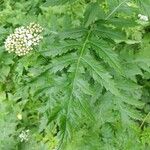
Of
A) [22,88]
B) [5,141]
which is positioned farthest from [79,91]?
[5,141]

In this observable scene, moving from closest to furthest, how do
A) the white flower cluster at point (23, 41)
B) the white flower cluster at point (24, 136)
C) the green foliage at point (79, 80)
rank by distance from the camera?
the green foliage at point (79, 80), the white flower cluster at point (23, 41), the white flower cluster at point (24, 136)

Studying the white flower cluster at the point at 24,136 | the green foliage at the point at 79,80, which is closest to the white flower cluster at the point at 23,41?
the green foliage at the point at 79,80

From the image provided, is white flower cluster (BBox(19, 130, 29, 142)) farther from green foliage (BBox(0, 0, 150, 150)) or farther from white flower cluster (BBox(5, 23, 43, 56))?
white flower cluster (BBox(5, 23, 43, 56))

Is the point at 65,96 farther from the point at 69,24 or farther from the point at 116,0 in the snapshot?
the point at 69,24

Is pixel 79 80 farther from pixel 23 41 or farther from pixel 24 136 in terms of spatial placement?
pixel 24 136

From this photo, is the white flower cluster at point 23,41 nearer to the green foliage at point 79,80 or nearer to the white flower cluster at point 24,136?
the green foliage at point 79,80

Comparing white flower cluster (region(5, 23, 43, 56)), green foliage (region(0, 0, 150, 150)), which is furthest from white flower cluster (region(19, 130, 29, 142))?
white flower cluster (region(5, 23, 43, 56))
